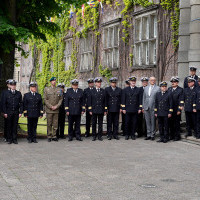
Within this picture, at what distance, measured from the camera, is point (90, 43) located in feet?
78.6

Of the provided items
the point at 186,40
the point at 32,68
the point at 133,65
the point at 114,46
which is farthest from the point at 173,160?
the point at 32,68

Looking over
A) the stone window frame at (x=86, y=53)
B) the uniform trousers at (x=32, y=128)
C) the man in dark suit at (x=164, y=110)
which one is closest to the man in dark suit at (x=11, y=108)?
the uniform trousers at (x=32, y=128)

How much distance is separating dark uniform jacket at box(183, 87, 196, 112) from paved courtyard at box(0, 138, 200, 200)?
49.3 inches

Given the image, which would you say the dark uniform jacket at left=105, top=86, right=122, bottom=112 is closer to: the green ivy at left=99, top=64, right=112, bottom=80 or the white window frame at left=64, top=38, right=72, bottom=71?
the green ivy at left=99, top=64, right=112, bottom=80

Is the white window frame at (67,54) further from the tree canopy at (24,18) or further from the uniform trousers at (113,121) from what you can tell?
the uniform trousers at (113,121)

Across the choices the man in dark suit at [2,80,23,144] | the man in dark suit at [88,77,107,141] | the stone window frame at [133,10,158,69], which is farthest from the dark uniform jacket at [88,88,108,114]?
the stone window frame at [133,10,158,69]

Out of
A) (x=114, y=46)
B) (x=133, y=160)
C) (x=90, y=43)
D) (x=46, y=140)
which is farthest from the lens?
(x=90, y=43)

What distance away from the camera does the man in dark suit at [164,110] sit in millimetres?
13367

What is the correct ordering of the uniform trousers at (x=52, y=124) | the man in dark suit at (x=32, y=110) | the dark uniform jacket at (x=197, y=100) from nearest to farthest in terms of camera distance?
the dark uniform jacket at (x=197, y=100) < the man in dark suit at (x=32, y=110) < the uniform trousers at (x=52, y=124)

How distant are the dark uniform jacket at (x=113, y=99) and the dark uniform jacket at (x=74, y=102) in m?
0.92

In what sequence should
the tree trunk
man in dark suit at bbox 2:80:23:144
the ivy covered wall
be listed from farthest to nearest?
1. the ivy covered wall
2. the tree trunk
3. man in dark suit at bbox 2:80:23:144

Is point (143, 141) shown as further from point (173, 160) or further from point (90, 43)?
point (90, 43)

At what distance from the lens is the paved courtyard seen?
6598 mm

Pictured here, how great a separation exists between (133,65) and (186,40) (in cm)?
389
